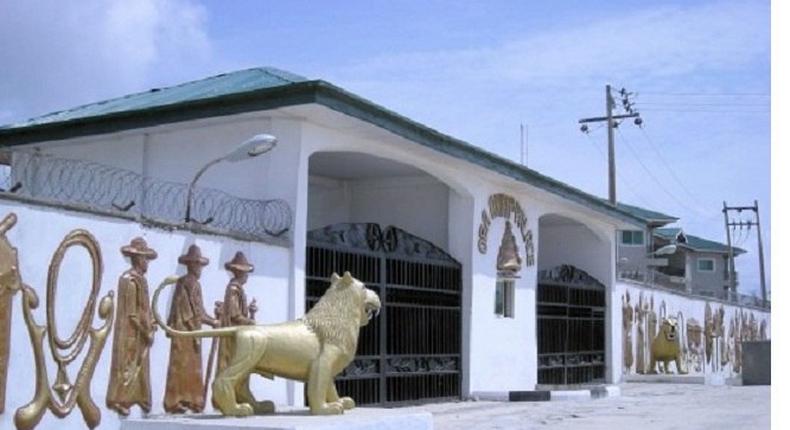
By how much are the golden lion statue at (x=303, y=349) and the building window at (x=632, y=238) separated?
3660cm

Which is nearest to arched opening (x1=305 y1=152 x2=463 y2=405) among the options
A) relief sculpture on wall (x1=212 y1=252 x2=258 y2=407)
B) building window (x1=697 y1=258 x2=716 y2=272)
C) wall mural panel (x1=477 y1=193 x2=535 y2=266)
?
wall mural panel (x1=477 y1=193 x2=535 y2=266)

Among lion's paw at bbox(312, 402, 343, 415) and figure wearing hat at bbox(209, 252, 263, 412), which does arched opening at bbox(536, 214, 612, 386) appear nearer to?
figure wearing hat at bbox(209, 252, 263, 412)

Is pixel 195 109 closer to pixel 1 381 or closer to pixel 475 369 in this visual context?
pixel 1 381

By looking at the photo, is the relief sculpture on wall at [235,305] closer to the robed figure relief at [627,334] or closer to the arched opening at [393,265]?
the arched opening at [393,265]

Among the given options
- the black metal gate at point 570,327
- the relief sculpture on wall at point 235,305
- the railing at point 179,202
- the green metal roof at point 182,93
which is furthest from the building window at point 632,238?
the relief sculpture on wall at point 235,305

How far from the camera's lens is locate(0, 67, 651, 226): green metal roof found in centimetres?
1209

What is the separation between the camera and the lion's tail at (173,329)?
961 centimetres

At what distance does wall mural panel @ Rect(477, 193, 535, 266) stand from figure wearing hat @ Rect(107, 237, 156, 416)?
8397mm

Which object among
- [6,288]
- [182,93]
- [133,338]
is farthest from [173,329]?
[182,93]

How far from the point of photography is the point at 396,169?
1728 centimetres

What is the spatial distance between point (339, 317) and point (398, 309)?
5.60 metres

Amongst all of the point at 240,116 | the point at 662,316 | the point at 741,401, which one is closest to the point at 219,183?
the point at 240,116

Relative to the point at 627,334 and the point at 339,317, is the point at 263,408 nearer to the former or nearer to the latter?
the point at 339,317

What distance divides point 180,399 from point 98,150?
18.1 ft
